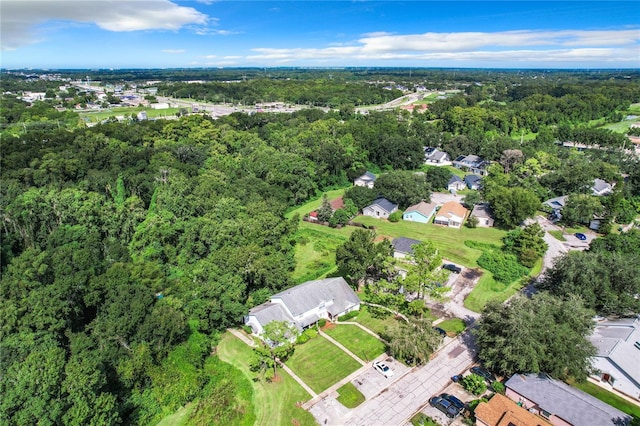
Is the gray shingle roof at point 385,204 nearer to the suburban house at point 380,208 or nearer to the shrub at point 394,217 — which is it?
the suburban house at point 380,208

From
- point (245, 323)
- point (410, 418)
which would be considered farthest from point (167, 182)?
point (410, 418)

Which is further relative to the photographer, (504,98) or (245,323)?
(504,98)

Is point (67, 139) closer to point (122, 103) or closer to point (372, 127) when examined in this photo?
point (372, 127)

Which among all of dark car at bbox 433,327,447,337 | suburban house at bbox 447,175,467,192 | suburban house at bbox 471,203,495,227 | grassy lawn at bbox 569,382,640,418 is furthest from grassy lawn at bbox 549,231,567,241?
dark car at bbox 433,327,447,337

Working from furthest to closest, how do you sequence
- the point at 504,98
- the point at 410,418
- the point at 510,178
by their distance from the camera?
the point at 504,98, the point at 510,178, the point at 410,418

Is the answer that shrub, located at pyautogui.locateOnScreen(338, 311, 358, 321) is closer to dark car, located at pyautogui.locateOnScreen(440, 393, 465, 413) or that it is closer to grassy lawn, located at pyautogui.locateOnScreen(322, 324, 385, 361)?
grassy lawn, located at pyautogui.locateOnScreen(322, 324, 385, 361)

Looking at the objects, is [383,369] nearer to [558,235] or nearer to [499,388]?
[499,388]
